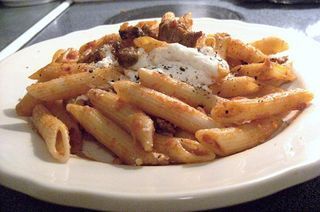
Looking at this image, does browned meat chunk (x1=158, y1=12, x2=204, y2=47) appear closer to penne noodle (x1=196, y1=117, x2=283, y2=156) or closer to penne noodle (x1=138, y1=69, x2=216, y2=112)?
penne noodle (x1=138, y1=69, x2=216, y2=112)

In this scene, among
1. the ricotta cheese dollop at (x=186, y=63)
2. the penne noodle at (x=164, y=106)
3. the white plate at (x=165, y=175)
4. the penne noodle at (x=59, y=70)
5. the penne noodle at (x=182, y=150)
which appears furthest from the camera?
the penne noodle at (x=59, y=70)

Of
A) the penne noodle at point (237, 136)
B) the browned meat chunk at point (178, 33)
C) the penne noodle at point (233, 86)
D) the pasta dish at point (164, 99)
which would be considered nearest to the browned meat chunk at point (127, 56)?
the pasta dish at point (164, 99)

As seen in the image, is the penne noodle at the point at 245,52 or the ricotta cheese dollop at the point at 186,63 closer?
the ricotta cheese dollop at the point at 186,63

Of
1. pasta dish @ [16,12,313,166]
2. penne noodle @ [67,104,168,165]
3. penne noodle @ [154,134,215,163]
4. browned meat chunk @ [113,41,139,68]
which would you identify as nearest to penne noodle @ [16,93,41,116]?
pasta dish @ [16,12,313,166]

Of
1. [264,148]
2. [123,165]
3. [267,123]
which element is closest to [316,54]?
[267,123]

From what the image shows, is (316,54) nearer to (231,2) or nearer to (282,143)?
(282,143)

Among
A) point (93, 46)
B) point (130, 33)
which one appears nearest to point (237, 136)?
point (130, 33)

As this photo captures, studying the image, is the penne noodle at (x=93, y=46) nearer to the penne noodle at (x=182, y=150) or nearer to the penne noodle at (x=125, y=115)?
the penne noodle at (x=125, y=115)
